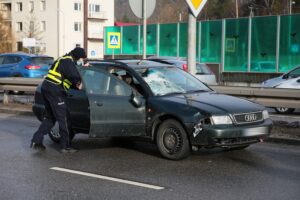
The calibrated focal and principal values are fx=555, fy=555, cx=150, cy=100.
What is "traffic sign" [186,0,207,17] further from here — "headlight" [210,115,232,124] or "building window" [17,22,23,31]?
"building window" [17,22,23,31]

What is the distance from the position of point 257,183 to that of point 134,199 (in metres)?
1.66

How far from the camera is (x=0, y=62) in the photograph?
75.3 ft

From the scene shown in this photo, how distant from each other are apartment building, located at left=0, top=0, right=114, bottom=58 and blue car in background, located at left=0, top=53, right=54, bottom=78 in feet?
196

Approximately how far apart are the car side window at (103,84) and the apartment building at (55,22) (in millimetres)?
73847

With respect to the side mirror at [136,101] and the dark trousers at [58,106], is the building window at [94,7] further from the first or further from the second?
the side mirror at [136,101]

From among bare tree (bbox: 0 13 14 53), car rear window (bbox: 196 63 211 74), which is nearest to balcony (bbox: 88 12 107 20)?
bare tree (bbox: 0 13 14 53)

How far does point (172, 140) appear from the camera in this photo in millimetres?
8195

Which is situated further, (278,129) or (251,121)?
(278,129)

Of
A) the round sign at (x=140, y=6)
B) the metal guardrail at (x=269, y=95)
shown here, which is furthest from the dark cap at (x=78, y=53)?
the metal guardrail at (x=269, y=95)

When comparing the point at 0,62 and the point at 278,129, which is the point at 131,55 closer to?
the point at 0,62

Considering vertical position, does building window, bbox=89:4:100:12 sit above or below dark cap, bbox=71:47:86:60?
above

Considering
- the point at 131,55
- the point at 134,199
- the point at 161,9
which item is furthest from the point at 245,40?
the point at 161,9

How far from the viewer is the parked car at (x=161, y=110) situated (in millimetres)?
7848

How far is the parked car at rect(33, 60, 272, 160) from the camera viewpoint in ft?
25.7
